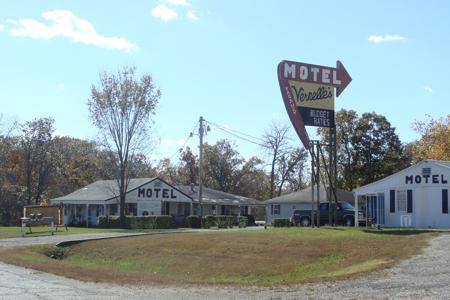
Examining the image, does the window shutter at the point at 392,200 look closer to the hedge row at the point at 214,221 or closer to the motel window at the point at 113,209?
the hedge row at the point at 214,221

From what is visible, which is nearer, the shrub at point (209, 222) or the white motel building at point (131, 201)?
the shrub at point (209, 222)

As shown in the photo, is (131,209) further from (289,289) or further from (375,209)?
(289,289)

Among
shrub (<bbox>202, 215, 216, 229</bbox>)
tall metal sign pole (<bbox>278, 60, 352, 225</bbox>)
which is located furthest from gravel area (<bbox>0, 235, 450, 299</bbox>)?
shrub (<bbox>202, 215, 216, 229</bbox>)

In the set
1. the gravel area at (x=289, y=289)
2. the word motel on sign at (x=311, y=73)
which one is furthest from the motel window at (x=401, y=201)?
the gravel area at (x=289, y=289)

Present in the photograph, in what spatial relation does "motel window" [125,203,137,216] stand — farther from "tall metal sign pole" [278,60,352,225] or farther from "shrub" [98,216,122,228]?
"tall metal sign pole" [278,60,352,225]

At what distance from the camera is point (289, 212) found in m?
58.0

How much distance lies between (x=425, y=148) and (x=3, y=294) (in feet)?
194

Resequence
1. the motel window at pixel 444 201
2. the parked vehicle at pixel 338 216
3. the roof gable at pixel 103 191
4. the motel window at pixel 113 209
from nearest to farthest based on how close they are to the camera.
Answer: the motel window at pixel 444 201 → the parked vehicle at pixel 338 216 → the roof gable at pixel 103 191 → the motel window at pixel 113 209

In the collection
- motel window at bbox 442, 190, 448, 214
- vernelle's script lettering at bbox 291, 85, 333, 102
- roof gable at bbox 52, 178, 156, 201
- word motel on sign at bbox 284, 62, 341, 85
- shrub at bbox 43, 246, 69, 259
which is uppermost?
word motel on sign at bbox 284, 62, 341, 85

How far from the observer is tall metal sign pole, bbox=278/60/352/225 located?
31.2 m

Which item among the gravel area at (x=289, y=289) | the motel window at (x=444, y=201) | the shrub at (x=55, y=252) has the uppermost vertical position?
the motel window at (x=444, y=201)

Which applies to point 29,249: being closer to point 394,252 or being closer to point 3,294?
point 3,294

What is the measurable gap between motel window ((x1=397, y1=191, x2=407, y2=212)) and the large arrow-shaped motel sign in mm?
5777

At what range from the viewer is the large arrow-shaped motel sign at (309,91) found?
31.2m
